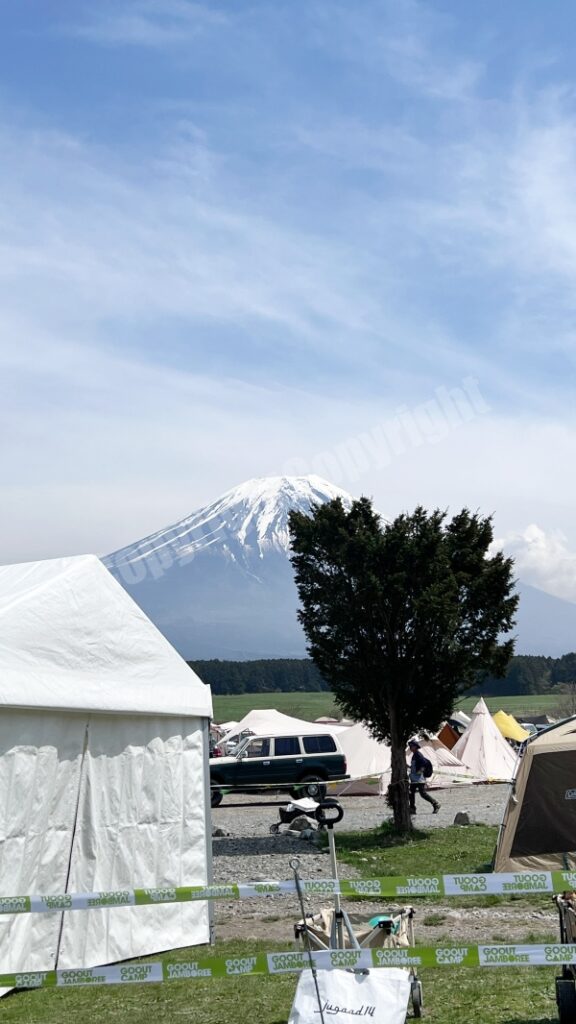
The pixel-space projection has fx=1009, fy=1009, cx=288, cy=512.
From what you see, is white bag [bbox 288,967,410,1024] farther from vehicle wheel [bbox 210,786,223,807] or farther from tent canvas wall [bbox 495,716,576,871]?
vehicle wheel [bbox 210,786,223,807]

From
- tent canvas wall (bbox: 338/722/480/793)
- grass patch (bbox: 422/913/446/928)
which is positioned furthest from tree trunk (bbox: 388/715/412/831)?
tent canvas wall (bbox: 338/722/480/793)

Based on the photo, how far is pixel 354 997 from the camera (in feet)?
20.9

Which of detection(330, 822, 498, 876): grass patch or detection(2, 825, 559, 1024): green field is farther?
detection(330, 822, 498, 876): grass patch

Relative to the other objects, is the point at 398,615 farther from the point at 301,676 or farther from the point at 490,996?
the point at 301,676

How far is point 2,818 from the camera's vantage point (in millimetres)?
8500

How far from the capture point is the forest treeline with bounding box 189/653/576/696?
395 feet

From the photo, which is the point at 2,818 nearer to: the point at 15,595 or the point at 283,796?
the point at 15,595

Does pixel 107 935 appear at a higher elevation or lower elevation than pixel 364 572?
lower

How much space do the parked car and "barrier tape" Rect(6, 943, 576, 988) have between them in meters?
19.6

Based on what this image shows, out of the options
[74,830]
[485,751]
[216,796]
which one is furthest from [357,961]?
[485,751]

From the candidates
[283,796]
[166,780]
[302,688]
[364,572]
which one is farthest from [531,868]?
[302,688]

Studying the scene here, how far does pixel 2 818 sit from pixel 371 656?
1188cm

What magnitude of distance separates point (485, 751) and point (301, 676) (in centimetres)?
10507

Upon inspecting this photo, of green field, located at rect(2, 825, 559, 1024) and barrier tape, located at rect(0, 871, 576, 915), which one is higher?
barrier tape, located at rect(0, 871, 576, 915)
